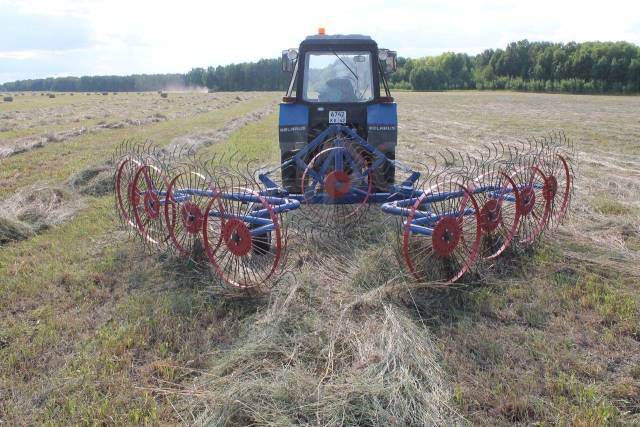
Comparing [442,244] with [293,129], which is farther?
[293,129]

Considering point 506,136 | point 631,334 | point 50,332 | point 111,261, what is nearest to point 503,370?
point 631,334

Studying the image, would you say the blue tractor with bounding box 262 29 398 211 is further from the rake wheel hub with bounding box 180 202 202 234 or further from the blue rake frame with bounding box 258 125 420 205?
the rake wheel hub with bounding box 180 202 202 234

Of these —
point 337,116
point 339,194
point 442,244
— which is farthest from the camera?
point 337,116

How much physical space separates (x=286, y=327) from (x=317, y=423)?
96 cm

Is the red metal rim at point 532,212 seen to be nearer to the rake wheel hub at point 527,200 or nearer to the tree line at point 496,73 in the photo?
the rake wheel hub at point 527,200

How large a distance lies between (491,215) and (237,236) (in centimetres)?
211

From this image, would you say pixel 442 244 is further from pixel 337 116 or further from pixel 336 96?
pixel 336 96

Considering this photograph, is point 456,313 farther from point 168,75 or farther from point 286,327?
point 168,75

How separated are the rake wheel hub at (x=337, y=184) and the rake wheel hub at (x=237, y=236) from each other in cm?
133

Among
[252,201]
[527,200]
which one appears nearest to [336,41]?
[252,201]

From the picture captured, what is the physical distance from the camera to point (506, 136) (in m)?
13.8

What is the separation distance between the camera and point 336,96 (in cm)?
591

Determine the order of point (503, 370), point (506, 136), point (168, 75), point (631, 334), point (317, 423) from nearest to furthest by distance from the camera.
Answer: point (317, 423) < point (503, 370) < point (631, 334) < point (506, 136) < point (168, 75)

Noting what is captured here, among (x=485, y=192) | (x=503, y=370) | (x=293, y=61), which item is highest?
(x=293, y=61)
